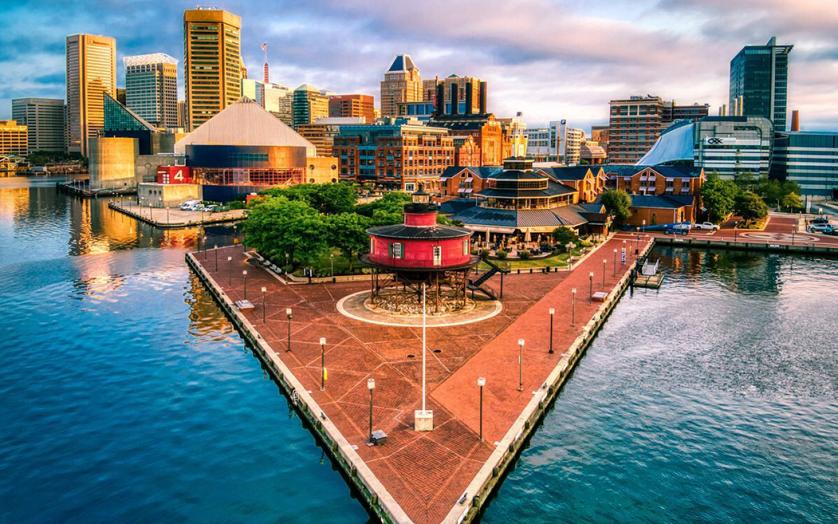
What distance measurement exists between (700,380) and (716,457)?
13241 millimetres

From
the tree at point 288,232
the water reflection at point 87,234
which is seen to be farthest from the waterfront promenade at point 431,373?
the water reflection at point 87,234

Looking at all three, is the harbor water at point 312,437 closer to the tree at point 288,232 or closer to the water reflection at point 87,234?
the tree at point 288,232

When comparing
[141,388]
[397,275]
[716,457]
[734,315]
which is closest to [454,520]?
[716,457]

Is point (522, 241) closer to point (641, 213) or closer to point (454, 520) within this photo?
point (641, 213)

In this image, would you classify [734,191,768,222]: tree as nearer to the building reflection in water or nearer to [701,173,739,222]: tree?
[701,173,739,222]: tree

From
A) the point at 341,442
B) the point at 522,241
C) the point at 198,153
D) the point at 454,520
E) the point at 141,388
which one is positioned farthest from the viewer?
the point at 198,153

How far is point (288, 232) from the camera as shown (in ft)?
270

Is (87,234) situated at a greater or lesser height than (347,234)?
lesser

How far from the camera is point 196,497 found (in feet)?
111

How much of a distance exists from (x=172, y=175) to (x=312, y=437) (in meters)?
164

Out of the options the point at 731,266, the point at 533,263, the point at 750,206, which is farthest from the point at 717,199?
the point at 533,263

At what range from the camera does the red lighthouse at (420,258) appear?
63000 mm

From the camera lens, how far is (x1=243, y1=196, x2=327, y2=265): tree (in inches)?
3142

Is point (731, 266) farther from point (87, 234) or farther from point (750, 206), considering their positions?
point (87, 234)
